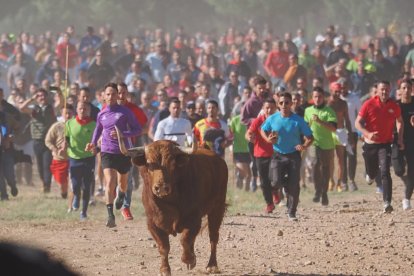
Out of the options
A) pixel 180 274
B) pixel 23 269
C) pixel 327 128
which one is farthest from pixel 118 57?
pixel 23 269

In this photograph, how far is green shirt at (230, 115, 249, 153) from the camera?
19516 mm

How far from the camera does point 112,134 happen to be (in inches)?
540

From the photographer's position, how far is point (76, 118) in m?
16.2

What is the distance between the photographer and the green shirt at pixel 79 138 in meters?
16.1

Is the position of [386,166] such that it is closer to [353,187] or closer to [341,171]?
[341,171]

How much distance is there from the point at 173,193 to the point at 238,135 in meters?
10.2

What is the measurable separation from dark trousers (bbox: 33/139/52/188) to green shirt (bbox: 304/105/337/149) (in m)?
5.15

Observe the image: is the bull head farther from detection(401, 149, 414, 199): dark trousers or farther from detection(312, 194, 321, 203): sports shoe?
detection(312, 194, 321, 203): sports shoe

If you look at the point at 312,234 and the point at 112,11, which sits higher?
the point at 112,11

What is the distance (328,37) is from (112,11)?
2938 cm

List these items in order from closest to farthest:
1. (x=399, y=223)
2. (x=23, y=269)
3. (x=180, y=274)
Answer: (x=23, y=269)
(x=180, y=274)
(x=399, y=223)

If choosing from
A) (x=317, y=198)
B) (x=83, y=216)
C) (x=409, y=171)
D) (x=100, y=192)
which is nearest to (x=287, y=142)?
(x=409, y=171)

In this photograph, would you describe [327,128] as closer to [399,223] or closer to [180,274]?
[399,223]

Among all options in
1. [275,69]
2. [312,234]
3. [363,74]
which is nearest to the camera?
[312,234]
